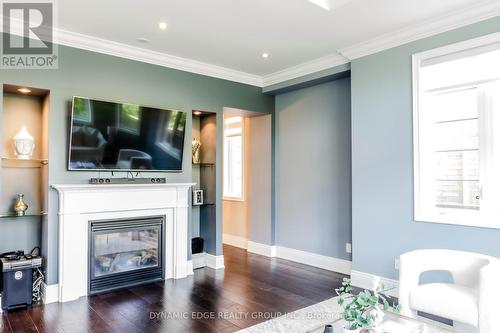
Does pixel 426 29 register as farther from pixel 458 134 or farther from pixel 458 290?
pixel 458 290

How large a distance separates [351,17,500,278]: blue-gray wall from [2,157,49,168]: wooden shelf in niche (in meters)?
3.42

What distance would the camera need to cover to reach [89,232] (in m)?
3.63

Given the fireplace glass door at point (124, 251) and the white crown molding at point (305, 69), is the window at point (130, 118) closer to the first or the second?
the fireplace glass door at point (124, 251)

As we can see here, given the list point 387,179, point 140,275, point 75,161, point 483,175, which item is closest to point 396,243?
point 387,179

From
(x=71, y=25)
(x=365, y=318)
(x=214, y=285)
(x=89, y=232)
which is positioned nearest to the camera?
(x=365, y=318)

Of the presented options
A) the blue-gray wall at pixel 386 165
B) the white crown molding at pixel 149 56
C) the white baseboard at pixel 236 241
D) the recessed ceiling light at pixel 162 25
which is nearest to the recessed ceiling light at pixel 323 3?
the blue-gray wall at pixel 386 165

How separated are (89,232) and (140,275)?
77cm

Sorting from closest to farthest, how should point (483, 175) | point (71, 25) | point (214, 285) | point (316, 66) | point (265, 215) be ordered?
point (483, 175) → point (71, 25) → point (214, 285) → point (316, 66) → point (265, 215)

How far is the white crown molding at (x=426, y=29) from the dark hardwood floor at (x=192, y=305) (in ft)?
8.89

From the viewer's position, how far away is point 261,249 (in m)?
5.51

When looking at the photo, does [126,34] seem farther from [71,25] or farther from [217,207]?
[217,207]

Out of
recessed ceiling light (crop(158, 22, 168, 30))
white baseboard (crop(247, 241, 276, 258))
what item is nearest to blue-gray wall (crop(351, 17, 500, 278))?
white baseboard (crop(247, 241, 276, 258))

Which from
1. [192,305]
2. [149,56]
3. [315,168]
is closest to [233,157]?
[315,168]

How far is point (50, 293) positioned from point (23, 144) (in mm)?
1512
